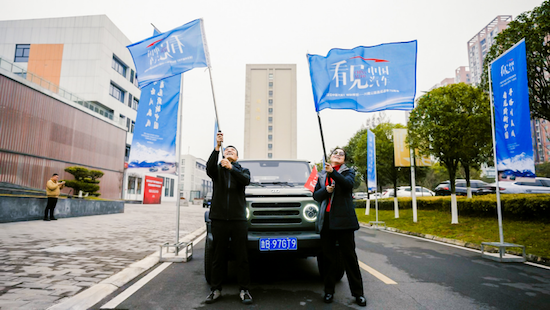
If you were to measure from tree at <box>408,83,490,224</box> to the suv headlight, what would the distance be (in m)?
9.91

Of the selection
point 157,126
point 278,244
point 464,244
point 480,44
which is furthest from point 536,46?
point 480,44

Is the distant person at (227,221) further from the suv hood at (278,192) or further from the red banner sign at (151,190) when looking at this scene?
the red banner sign at (151,190)

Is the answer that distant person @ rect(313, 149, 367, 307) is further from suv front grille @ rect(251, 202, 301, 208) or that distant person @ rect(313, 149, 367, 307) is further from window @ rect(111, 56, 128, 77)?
window @ rect(111, 56, 128, 77)

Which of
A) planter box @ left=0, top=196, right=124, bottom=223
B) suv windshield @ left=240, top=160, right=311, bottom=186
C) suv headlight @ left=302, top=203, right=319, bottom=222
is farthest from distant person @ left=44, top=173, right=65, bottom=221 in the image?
suv headlight @ left=302, top=203, right=319, bottom=222

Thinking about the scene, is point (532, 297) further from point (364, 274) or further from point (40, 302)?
point (40, 302)

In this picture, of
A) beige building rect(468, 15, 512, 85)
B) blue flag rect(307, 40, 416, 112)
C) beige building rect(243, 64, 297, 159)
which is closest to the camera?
blue flag rect(307, 40, 416, 112)

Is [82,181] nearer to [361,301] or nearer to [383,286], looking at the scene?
[383,286]

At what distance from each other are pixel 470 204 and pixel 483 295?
10535 millimetres

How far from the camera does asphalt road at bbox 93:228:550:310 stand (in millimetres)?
3787

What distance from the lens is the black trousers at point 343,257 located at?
3.88 metres

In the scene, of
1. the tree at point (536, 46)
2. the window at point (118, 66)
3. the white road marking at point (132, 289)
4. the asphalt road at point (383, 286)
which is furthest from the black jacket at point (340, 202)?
the window at point (118, 66)

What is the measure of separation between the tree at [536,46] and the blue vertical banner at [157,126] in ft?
31.0

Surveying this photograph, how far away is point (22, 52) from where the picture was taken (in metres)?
35.9

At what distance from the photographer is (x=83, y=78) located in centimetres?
3444
